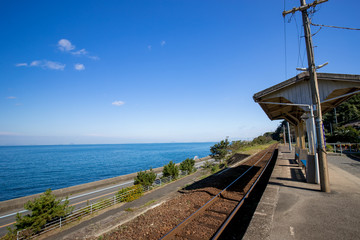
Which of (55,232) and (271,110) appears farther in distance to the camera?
(271,110)

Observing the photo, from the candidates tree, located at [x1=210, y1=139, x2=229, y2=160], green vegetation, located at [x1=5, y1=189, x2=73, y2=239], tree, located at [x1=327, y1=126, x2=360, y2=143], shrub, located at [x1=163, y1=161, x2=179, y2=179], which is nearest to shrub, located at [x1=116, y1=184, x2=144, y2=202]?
green vegetation, located at [x1=5, y1=189, x2=73, y2=239]

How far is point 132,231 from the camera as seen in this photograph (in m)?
5.20

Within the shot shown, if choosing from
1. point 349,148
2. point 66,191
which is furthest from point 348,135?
point 66,191

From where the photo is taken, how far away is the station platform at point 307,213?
379cm

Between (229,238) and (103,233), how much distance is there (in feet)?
12.2

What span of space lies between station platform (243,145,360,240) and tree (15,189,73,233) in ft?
34.5

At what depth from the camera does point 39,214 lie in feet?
29.8

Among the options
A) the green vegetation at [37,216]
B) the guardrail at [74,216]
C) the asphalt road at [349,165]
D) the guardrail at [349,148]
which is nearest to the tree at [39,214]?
the green vegetation at [37,216]

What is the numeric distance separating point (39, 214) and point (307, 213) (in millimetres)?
12317

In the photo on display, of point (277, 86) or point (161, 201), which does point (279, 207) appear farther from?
point (277, 86)

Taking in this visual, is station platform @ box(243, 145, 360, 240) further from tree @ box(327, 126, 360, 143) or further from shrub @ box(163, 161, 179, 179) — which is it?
tree @ box(327, 126, 360, 143)

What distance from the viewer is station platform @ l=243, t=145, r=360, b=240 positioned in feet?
12.4

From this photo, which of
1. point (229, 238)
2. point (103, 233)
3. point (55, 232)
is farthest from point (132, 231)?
point (55, 232)

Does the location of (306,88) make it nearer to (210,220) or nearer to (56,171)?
(210,220)
